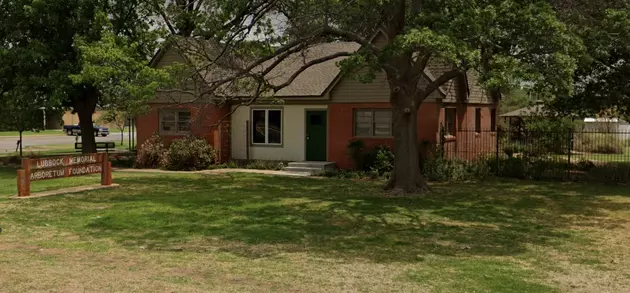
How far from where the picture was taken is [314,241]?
9477 mm

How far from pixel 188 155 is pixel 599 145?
25.9 meters

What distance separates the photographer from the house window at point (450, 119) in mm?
22844

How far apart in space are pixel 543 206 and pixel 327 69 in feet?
41.7

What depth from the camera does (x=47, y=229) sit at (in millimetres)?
10320

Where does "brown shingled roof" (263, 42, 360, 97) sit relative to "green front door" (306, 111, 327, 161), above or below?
above

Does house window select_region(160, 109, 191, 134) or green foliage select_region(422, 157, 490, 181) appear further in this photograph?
house window select_region(160, 109, 191, 134)

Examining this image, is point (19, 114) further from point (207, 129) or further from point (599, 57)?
point (599, 57)

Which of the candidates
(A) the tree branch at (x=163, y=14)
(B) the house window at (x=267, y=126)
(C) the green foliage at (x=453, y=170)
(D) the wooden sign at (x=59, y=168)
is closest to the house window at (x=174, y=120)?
(B) the house window at (x=267, y=126)

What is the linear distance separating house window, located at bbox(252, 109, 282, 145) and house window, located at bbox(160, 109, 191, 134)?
296cm

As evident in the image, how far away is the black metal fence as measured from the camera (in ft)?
64.6

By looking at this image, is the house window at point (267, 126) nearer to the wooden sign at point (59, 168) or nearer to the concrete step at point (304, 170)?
the concrete step at point (304, 170)

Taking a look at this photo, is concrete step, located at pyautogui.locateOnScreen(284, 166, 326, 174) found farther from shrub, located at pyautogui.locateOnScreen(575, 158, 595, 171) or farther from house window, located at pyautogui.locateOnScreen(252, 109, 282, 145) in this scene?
shrub, located at pyautogui.locateOnScreen(575, 158, 595, 171)

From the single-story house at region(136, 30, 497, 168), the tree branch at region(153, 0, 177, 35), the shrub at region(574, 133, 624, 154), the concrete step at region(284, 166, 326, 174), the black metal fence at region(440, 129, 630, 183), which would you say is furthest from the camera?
the shrub at region(574, 133, 624, 154)

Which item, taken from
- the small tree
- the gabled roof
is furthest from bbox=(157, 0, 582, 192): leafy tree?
the small tree
